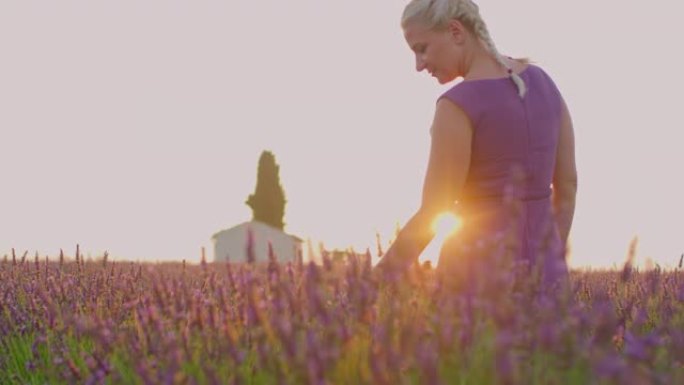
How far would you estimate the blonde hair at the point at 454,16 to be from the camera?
381 centimetres

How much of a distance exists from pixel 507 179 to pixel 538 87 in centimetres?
43

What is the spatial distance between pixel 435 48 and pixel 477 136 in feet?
1.40

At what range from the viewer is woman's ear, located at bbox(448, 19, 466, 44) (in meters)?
3.84

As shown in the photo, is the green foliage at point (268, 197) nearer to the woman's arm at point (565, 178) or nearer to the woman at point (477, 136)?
the woman's arm at point (565, 178)

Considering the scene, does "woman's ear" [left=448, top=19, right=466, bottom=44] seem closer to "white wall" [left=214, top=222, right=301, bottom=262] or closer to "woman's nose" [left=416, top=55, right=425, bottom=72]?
"woman's nose" [left=416, top=55, right=425, bottom=72]

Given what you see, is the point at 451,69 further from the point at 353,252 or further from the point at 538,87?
the point at 353,252

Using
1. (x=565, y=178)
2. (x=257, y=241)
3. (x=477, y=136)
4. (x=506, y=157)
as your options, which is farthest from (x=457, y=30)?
(x=257, y=241)

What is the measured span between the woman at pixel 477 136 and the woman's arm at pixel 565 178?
9 centimetres

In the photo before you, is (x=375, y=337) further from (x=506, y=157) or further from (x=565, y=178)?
(x=565, y=178)

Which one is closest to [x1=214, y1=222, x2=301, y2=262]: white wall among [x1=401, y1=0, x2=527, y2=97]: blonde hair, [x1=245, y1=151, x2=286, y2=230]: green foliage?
[x1=245, y1=151, x2=286, y2=230]: green foliage

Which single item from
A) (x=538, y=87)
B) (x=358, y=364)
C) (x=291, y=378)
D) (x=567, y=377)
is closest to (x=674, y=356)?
(x=567, y=377)

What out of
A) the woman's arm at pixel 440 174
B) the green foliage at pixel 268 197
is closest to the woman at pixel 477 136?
the woman's arm at pixel 440 174

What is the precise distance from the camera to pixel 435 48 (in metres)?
3.92

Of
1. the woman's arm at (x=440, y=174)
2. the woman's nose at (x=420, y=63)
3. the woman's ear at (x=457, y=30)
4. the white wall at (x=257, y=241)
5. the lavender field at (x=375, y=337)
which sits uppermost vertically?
the white wall at (x=257, y=241)
